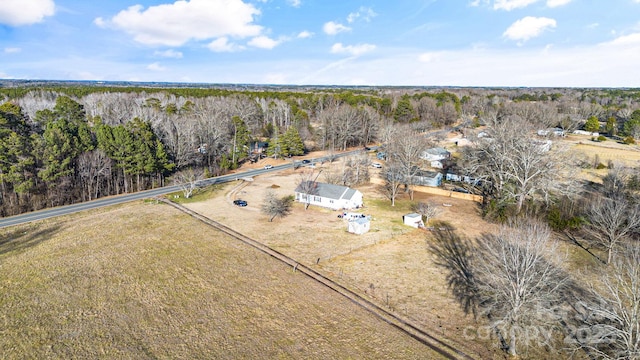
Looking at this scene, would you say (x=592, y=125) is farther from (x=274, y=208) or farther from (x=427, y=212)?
(x=274, y=208)

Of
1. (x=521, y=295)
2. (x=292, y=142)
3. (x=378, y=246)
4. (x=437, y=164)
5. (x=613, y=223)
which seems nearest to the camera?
(x=521, y=295)

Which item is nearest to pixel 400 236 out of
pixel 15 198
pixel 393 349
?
pixel 393 349

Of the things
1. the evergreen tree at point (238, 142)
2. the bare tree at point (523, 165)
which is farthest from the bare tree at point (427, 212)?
the evergreen tree at point (238, 142)

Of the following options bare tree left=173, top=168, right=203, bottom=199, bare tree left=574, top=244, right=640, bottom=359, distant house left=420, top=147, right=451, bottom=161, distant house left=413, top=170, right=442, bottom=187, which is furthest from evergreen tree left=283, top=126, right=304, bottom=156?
bare tree left=574, top=244, right=640, bottom=359

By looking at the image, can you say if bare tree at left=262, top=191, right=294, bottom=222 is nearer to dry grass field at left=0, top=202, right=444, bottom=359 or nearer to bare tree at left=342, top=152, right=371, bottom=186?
dry grass field at left=0, top=202, right=444, bottom=359

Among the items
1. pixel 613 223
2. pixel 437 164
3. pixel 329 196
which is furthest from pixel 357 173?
pixel 613 223

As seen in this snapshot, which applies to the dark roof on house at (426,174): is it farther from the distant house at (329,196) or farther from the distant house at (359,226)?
the distant house at (359,226)

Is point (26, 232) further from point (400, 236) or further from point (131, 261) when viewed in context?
point (400, 236)
